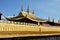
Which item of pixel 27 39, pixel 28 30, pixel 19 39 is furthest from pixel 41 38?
pixel 19 39

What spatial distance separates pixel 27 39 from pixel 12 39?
1769 millimetres

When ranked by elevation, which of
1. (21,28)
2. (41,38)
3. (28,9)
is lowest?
(41,38)

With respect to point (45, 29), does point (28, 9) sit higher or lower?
higher

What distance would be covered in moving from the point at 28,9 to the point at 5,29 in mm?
21183

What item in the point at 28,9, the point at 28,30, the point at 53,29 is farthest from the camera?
the point at 28,9

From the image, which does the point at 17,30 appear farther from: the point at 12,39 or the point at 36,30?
the point at 36,30

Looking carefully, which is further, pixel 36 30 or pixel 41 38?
pixel 36 30

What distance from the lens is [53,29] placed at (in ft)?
71.5

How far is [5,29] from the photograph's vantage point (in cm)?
1376

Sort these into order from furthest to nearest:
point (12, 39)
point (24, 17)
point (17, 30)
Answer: point (24, 17) < point (17, 30) < point (12, 39)

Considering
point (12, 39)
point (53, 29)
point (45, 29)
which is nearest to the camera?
point (12, 39)

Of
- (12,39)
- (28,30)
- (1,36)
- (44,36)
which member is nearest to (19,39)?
(12,39)

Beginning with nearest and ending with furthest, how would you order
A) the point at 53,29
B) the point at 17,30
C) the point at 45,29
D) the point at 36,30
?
the point at 17,30 < the point at 36,30 < the point at 45,29 < the point at 53,29

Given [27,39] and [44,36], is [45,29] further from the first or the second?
[27,39]
